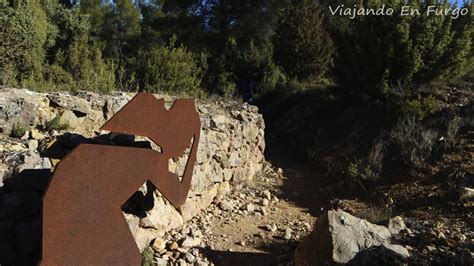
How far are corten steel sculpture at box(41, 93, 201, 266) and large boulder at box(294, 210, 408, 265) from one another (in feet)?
5.32

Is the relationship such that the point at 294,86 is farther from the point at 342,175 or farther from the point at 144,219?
the point at 144,219

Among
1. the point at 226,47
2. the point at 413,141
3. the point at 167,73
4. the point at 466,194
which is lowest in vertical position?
the point at 466,194

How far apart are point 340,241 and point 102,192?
2.26m

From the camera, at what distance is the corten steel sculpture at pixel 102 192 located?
228 cm

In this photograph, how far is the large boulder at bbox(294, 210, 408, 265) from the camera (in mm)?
3672

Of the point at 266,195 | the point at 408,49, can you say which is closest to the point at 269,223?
the point at 266,195

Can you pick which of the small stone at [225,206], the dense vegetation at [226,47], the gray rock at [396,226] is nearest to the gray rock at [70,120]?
the dense vegetation at [226,47]

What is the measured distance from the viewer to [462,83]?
9.27 m

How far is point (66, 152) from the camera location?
3.66 metres

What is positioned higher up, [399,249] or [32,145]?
[32,145]

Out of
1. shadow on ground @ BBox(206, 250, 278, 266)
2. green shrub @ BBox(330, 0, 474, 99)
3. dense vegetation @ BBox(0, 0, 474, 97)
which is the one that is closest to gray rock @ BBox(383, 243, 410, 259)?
shadow on ground @ BBox(206, 250, 278, 266)

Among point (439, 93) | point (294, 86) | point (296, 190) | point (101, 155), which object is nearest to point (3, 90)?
point (101, 155)

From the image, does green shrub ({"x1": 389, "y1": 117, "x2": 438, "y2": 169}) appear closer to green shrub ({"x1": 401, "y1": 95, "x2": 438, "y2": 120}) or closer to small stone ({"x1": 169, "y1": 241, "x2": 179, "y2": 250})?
green shrub ({"x1": 401, "y1": 95, "x2": 438, "y2": 120})

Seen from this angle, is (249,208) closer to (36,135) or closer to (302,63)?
(36,135)
